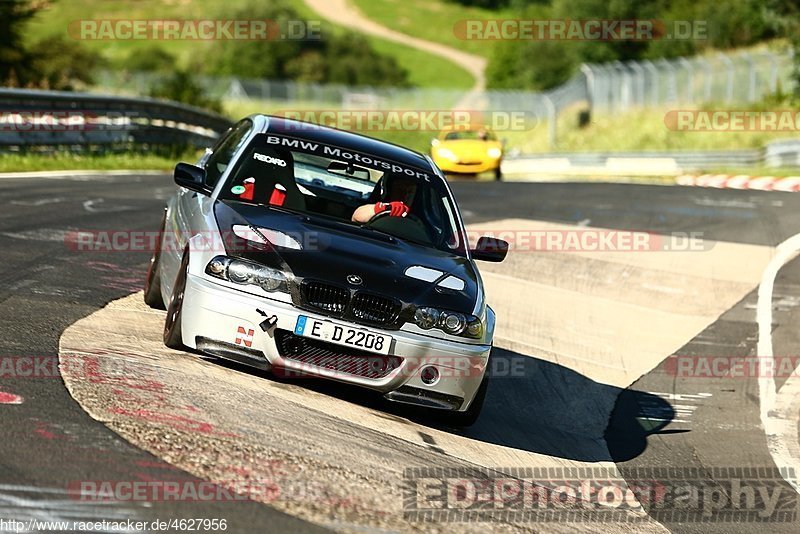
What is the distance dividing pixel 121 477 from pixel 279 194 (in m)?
3.42

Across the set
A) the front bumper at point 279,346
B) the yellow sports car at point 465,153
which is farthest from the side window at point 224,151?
the yellow sports car at point 465,153

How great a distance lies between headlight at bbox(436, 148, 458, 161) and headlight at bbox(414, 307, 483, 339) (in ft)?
71.7

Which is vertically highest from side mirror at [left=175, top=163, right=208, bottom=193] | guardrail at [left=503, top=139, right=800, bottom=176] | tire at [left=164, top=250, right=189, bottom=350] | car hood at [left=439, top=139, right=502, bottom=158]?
side mirror at [left=175, top=163, right=208, bottom=193]

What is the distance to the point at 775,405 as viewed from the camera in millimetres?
9453

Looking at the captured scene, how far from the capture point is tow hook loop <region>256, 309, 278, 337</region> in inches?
259

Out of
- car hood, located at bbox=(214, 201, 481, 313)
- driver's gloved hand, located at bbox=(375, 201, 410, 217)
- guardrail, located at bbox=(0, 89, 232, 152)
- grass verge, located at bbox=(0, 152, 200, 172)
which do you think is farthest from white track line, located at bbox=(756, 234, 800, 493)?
guardrail, located at bbox=(0, 89, 232, 152)

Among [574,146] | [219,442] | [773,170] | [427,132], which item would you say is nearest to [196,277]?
[219,442]

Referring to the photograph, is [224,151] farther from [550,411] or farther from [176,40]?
[176,40]

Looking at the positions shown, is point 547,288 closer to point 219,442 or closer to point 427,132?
point 219,442

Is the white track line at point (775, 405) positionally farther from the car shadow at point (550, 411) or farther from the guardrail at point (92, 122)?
the guardrail at point (92, 122)

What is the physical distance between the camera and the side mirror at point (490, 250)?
7.97m

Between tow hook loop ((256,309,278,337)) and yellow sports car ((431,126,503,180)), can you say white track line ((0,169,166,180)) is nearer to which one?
yellow sports car ((431,126,503,180))

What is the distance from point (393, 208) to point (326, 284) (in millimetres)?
1419

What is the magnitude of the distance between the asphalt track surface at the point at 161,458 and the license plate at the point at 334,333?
1.59 ft
